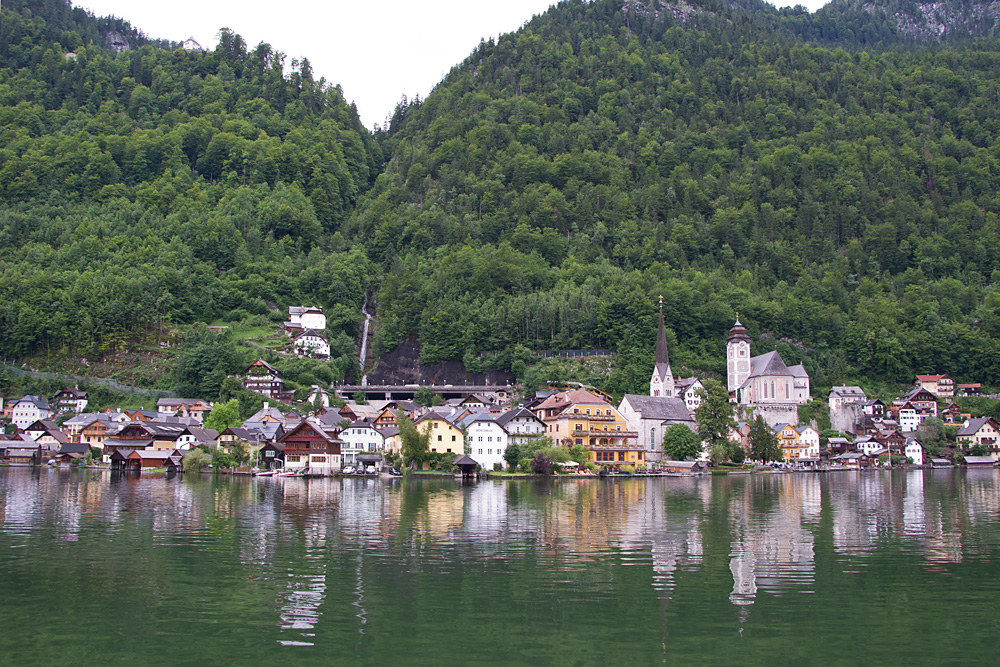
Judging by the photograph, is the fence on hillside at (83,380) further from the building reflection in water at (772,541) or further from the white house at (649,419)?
the building reflection in water at (772,541)

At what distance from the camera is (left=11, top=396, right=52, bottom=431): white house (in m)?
93.2

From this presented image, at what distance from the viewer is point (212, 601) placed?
20344 mm

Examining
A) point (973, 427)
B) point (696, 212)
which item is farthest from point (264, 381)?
point (696, 212)

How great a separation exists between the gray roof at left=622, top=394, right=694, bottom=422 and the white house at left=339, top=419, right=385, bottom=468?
78.1 ft

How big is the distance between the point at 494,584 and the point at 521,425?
2229 inches

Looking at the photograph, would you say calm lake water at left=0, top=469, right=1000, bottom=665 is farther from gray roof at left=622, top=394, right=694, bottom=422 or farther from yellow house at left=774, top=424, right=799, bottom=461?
yellow house at left=774, top=424, right=799, bottom=461

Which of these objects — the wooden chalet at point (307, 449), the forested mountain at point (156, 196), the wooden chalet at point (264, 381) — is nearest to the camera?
the wooden chalet at point (307, 449)

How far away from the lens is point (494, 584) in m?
22.3

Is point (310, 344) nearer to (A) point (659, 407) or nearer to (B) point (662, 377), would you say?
(B) point (662, 377)

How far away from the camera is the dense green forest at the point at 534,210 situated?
116 m

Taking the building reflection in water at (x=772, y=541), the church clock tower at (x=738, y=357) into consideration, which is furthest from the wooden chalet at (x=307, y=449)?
the church clock tower at (x=738, y=357)

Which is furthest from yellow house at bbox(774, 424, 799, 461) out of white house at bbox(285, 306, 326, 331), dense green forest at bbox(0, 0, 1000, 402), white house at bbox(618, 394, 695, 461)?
white house at bbox(285, 306, 326, 331)

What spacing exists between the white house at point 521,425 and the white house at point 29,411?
49385 millimetres

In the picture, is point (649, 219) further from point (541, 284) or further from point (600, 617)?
point (600, 617)
